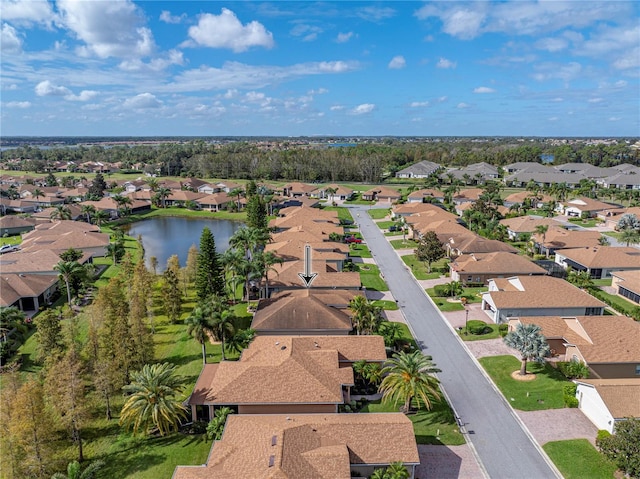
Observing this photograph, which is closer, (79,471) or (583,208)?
(79,471)

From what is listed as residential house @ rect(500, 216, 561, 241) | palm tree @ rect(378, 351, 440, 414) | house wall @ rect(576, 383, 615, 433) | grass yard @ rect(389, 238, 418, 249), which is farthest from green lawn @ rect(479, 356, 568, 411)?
residential house @ rect(500, 216, 561, 241)

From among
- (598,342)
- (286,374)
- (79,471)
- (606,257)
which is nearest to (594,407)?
(598,342)

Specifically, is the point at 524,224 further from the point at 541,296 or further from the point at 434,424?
the point at 434,424

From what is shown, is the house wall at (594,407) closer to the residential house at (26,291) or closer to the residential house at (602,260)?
the residential house at (602,260)

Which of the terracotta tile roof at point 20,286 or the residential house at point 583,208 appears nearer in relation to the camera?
the terracotta tile roof at point 20,286

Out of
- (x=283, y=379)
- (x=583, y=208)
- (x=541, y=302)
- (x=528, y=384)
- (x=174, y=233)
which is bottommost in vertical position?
(x=528, y=384)

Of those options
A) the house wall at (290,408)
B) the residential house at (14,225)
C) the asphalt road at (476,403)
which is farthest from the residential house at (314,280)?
the residential house at (14,225)
